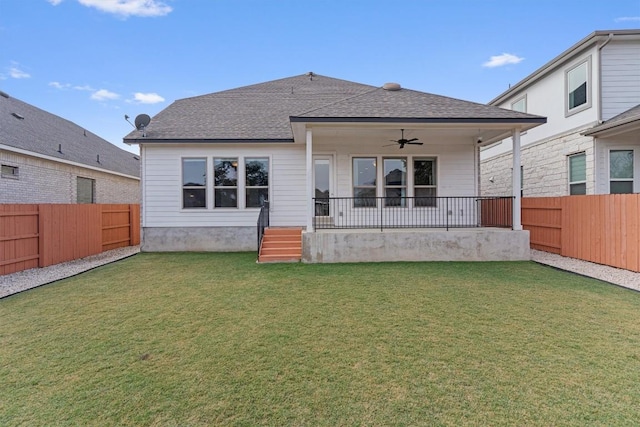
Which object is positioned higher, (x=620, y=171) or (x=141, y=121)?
(x=141, y=121)

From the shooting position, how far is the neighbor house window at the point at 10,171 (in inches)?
406

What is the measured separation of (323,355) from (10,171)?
13382 mm

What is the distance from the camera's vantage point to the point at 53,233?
26.5ft

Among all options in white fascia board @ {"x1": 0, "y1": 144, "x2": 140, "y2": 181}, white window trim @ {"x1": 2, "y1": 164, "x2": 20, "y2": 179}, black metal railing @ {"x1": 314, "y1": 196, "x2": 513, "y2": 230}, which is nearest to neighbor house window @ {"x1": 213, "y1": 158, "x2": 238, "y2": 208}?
black metal railing @ {"x1": 314, "y1": 196, "x2": 513, "y2": 230}

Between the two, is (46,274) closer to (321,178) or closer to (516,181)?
(321,178)

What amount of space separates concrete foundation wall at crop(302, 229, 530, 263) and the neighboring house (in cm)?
351

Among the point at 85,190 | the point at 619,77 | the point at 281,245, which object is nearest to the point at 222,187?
the point at 281,245

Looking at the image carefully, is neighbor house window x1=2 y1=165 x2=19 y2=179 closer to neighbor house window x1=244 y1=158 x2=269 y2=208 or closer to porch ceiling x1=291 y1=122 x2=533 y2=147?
neighbor house window x1=244 y1=158 x2=269 y2=208

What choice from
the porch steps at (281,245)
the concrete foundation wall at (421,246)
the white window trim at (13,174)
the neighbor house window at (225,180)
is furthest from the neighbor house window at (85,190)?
the concrete foundation wall at (421,246)

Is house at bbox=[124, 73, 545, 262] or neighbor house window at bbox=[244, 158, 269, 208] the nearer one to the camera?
house at bbox=[124, 73, 545, 262]

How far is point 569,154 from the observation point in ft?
32.3

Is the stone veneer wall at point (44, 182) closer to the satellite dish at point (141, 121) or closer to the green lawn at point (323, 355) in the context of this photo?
the satellite dish at point (141, 121)

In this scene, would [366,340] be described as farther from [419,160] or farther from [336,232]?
[419,160]

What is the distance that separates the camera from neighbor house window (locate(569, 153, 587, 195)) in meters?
9.34
